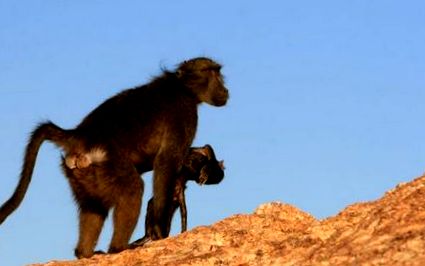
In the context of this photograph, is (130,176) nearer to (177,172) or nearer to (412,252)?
(177,172)

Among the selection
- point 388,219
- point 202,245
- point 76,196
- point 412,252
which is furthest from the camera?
point 76,196

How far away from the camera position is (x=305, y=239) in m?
5.91

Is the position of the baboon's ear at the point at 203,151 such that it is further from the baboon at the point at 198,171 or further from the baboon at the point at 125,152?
the baboon at the point at 125,152

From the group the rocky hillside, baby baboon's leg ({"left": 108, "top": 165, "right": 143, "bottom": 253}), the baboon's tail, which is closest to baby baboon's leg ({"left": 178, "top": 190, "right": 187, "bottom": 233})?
baby baboon's leg ({"left": 108, "top": 165, "right": 143, "bottom": 253})

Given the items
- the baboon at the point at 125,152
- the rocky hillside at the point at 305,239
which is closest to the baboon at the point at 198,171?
the baboon at the point at 125,152

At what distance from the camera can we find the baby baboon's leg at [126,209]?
959cm

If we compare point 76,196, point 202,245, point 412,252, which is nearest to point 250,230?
point 202,245

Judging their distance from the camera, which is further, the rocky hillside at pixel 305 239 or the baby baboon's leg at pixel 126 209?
the baby baboon's leg at pixel 126 209

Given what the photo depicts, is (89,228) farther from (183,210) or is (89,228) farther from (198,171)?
(198,171)

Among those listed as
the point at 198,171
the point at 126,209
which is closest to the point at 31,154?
the point at 126,209

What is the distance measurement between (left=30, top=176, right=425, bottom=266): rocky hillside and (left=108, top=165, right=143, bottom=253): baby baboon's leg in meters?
2.11

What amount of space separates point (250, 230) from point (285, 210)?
0.72 meters

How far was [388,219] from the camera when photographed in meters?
5.50

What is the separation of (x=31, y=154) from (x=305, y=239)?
4.86m
